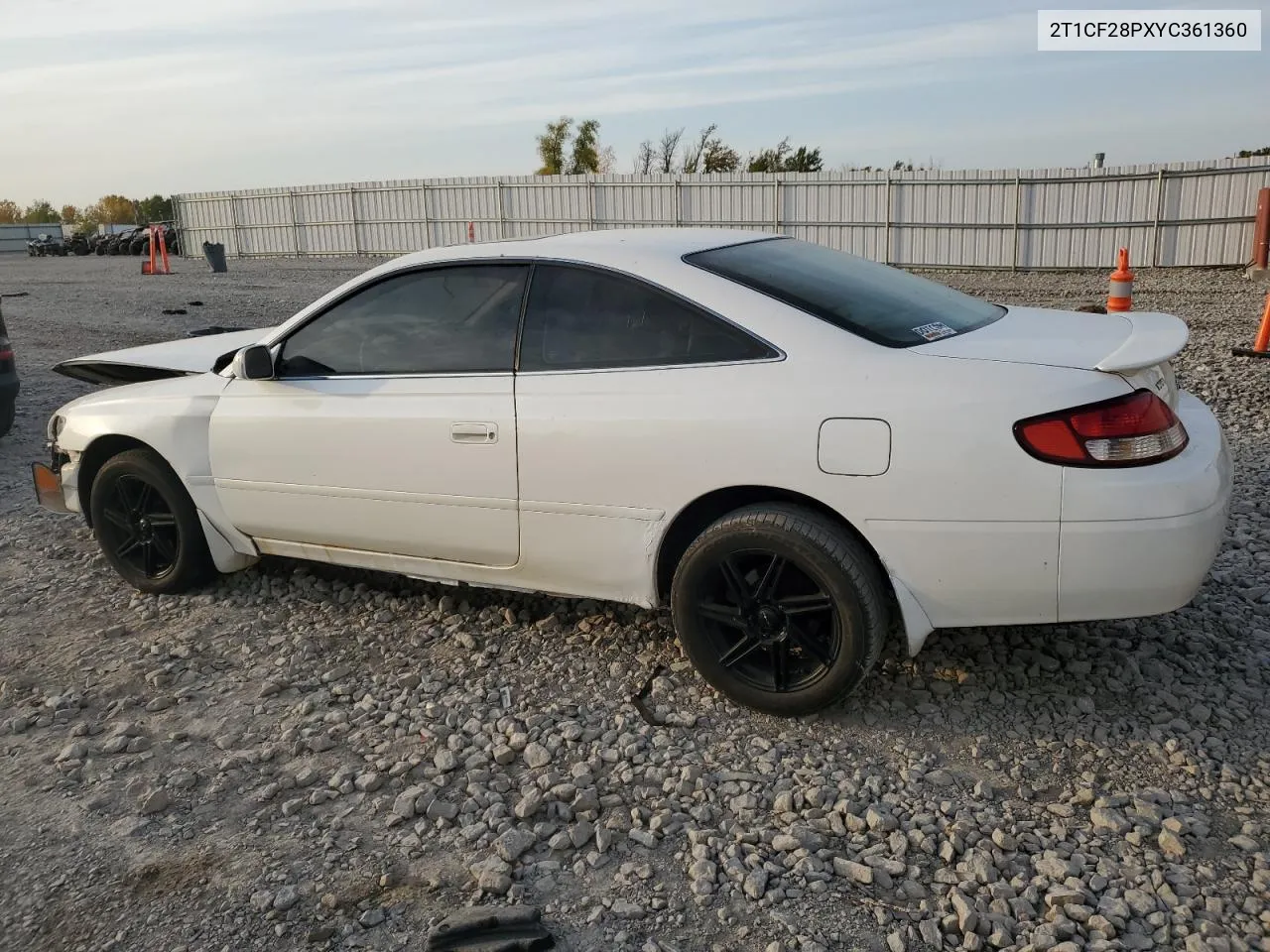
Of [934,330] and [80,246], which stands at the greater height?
[80,246]

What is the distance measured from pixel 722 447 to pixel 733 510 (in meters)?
0.25

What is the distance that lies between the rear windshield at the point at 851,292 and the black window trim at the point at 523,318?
0.60 ft

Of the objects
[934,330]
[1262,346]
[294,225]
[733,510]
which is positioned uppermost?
[294,225]

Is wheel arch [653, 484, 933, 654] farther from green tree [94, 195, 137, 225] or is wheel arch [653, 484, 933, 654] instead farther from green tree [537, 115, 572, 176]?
green tree [94, 195, 137, 225]

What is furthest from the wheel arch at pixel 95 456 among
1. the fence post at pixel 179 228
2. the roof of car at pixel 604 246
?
the fence post at pixel 179 228

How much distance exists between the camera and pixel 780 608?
11.2 feet

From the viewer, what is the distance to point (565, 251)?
389 cm

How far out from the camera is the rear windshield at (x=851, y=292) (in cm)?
345

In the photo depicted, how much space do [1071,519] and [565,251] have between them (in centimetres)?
204

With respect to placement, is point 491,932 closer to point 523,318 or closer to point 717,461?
point 717,461

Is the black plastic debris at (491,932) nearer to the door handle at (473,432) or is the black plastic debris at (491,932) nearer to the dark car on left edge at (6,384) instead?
the door handle at (473,432)

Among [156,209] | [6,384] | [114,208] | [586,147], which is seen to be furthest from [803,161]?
[114,208]

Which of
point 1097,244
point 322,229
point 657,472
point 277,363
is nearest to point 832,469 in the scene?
point 657,472

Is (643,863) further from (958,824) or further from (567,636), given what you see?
(567,636)
